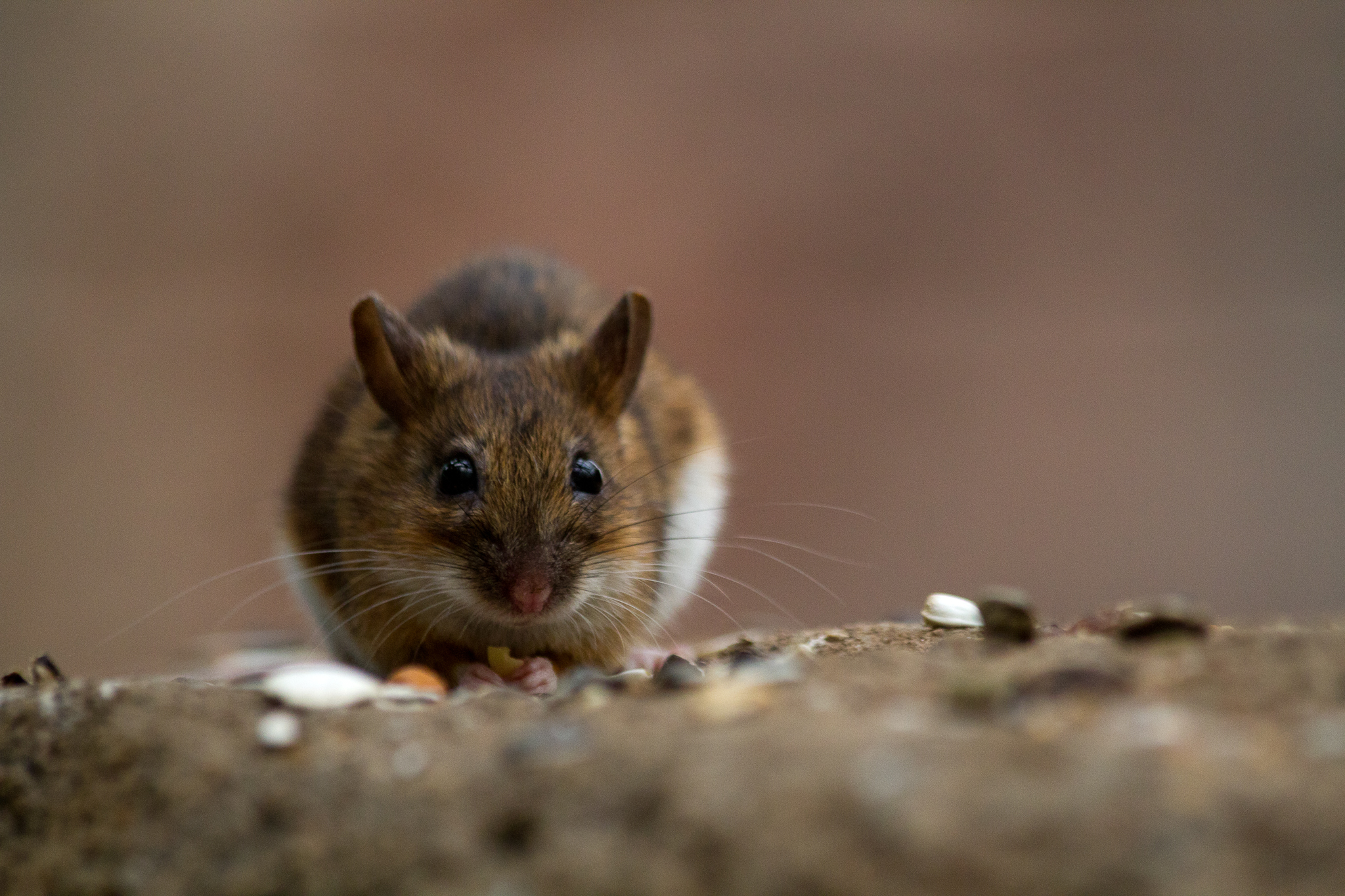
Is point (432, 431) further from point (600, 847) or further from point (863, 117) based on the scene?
point (863, 117)

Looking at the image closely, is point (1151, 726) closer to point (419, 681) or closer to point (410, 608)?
point (419, 681)

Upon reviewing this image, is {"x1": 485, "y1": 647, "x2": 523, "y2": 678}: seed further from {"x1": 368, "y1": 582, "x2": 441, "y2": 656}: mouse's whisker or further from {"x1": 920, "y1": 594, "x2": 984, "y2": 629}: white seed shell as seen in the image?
{"x1": 920, "y1": 594, "x2": 984, "y2": 629}: white seed shell

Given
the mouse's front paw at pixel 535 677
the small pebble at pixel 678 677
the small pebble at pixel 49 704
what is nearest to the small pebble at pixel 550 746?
the small pebble at pixel 678 677

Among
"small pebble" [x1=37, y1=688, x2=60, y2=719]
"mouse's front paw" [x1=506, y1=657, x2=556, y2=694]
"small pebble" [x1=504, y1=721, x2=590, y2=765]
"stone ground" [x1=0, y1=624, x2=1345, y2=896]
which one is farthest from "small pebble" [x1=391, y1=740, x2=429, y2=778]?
"mouse's front paw" [x1=506, y1=657, x2=556, y2=694]

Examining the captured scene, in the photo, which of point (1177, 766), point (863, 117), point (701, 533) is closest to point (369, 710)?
point (1177, 766)

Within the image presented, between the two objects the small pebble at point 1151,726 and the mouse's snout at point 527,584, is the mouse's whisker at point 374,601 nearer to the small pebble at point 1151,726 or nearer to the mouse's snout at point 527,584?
the mouse's snout at point 527,584

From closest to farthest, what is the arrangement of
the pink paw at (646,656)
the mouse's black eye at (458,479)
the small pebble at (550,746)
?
the small pebble at (550,746) < the mouse's black eye at (458,479) < the pink paw at (646,656)
